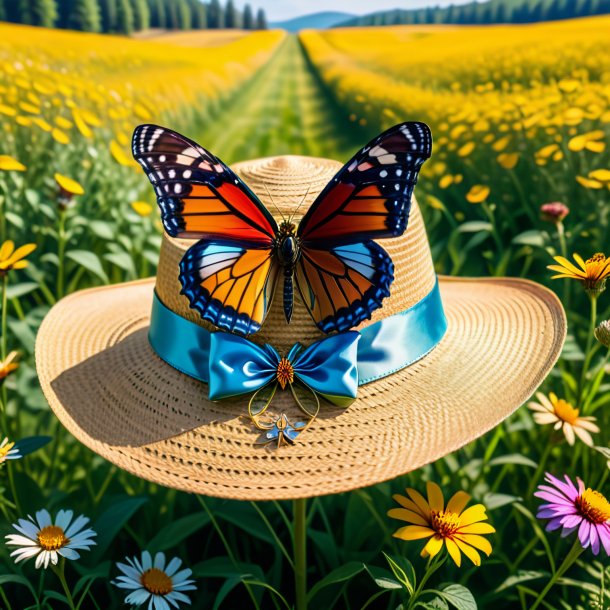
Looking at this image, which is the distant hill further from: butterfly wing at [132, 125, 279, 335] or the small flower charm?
the small flower charm

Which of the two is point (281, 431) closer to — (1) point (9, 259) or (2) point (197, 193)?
(2) point (197, 193)

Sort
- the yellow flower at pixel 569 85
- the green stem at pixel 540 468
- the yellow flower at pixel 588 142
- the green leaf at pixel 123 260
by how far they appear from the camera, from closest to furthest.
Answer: the green stem at pixel 540 468
the green leaf at pixel 123 260
the yellow flower at pixel 588 142
the yellow flower at pixel 569 85

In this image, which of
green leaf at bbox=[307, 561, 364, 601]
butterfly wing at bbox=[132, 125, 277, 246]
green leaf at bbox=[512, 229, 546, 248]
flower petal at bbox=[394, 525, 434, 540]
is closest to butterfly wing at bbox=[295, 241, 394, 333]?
butterfly wing at bbox=[132, 125, 277, 246]

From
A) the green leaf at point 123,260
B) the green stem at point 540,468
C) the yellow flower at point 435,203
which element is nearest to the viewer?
the green stem at point 540,468

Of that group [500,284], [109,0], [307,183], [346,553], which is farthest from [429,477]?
[109,0]

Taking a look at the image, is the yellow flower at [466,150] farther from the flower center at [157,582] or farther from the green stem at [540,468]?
the flower center at [157,582]

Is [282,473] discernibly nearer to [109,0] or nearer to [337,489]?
[337,489]

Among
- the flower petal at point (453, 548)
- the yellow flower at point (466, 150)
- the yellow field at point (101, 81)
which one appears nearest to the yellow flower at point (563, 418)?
the flower petal at point (453, 548)
